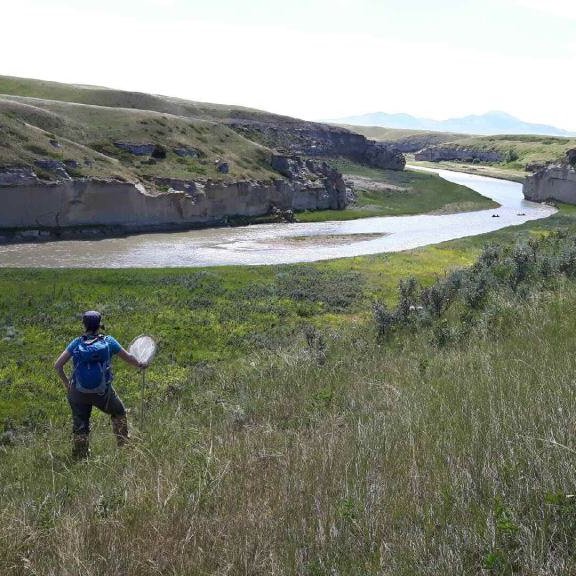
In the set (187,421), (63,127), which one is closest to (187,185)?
(63,127)

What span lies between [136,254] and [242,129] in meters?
55.5

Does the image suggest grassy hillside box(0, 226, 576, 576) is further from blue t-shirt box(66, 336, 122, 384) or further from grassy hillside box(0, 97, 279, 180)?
grassy hillside box(0, 97, 279, 180)

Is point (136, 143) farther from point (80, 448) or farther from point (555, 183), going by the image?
point (555, 183)

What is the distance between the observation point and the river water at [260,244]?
41750 mm

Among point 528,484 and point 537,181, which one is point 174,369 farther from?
point 537,181

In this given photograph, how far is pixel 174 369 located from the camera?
19.1 meters

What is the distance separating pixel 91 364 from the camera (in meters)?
8.17

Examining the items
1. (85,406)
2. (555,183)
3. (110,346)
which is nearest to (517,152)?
(555,183)

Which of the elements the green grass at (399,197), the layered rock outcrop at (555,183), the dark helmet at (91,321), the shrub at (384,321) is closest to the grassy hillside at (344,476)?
the dark helmet at (91,321)

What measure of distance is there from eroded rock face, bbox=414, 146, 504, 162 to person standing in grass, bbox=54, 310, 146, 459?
570 ft

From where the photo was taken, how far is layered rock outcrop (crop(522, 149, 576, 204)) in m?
84.4

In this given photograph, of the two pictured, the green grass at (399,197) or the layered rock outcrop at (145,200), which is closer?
the layered rock outcrop at (145,200)

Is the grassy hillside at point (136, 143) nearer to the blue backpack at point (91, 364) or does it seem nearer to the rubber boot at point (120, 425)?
the blue backpack at point (91, 364)

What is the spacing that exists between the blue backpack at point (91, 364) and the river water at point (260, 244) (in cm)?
3206
